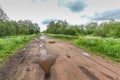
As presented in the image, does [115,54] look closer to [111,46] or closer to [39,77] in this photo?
[111,46]

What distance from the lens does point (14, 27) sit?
8106cm

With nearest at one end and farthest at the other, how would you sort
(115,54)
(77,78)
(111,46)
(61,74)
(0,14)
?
(77,78) < (61,74) < (115,54) < (111,46) < (0,14)

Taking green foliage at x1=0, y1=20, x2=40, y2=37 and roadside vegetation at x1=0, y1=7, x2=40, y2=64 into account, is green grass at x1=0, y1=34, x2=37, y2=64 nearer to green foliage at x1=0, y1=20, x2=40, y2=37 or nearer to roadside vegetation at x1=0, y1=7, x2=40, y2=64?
roadside vegetation at x1=0, y1=7, x2=40, y2=64

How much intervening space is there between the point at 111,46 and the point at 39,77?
25.8ft

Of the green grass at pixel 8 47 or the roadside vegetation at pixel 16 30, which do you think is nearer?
the green grass at pixel 8 47

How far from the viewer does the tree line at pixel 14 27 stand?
2620 inches

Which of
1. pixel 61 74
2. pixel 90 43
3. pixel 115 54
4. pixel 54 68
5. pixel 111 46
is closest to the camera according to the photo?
pixel 61 74

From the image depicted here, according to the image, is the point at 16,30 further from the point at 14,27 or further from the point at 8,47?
the point at 8,47

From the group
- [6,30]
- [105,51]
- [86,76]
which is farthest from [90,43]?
[6,30]

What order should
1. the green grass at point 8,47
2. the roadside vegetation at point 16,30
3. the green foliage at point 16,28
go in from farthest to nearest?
the green foliage at point 16,28
the roadside vegetation at point 16,30
the green grass at point 8,47

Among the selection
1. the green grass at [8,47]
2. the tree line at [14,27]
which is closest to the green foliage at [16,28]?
the tree line at [14,27]

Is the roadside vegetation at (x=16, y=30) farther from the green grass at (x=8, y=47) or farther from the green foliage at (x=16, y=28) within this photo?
the green grass at (x=8, y=47)

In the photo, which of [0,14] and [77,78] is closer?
[77,78]

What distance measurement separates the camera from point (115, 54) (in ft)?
39.5
